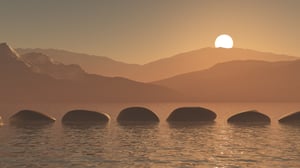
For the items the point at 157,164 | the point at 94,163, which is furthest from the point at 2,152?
the point at 157,164

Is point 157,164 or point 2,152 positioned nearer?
point 157,164

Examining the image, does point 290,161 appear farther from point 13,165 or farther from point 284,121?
point 284,121

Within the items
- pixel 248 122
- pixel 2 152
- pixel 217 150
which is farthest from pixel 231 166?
pixel 248 122

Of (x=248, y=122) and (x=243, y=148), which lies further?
(x=248, y=122)

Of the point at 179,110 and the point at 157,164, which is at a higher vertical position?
the point at 179,110

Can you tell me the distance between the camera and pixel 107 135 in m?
39.4

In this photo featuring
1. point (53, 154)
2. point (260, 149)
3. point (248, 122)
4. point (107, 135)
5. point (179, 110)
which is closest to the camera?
point (53, 154)

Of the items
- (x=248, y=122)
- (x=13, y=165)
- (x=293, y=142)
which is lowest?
(x=13, y=165)

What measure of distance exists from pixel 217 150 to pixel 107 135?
12.4 metres

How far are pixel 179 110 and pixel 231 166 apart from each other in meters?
36.9

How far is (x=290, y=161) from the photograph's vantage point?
24.2 metres

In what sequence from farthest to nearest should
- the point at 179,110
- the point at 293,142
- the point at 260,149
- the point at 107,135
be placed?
1. the point at 179,110
2. the point at 107,135
3. the point at 293,142
4. the point at 260,149

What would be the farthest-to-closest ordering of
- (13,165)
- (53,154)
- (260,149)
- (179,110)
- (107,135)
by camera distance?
(179,110) → (107,135) → (260,149) → (53,154) → (13,165)

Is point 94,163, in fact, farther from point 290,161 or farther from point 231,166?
point 290,161
